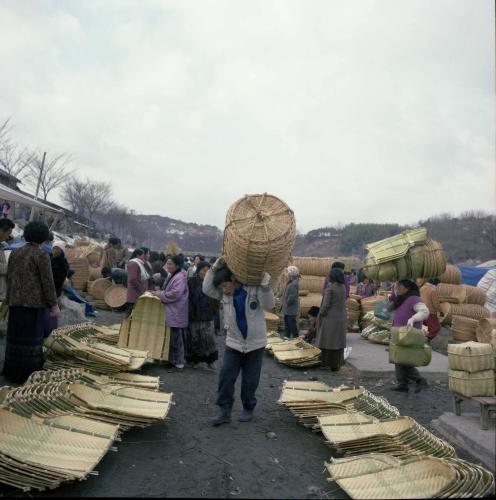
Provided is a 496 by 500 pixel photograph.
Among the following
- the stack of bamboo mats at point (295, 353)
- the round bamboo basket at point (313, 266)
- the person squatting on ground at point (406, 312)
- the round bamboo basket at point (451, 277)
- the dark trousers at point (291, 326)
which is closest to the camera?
the person squatting on ground at point (406, 312)

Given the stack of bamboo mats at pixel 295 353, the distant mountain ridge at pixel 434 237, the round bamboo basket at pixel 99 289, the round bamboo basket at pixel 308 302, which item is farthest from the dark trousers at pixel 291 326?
the distant mountain ridge at pixel 434 237

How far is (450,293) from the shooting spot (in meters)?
12.8

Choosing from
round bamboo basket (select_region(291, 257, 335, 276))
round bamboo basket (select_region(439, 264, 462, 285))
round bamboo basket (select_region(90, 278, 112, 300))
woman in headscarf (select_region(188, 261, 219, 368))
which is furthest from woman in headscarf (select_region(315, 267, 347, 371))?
round bamboo basket (select_region(90, 278, 112, 300))

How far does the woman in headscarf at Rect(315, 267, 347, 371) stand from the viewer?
299 inches

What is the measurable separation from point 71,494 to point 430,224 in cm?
4885

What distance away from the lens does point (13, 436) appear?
11.1 ft

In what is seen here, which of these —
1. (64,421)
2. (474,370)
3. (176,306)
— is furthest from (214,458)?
(176,306)

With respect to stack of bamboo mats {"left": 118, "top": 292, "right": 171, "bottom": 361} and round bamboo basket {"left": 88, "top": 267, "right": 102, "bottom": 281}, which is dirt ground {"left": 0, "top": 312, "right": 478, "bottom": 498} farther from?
round bamboo basket {"left": 88, "top": 267, "right": 102, "bottom": 281}

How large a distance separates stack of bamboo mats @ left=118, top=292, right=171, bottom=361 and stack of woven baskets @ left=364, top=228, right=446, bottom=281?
313 centimetres

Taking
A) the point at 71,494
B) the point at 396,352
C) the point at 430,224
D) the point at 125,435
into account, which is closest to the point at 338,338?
the point at 396,352

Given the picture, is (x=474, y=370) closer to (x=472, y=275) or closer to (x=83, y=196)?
(x=472, y=275)

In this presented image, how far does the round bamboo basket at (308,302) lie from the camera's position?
13.0 m

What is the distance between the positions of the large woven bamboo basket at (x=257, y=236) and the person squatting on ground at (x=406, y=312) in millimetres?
2560

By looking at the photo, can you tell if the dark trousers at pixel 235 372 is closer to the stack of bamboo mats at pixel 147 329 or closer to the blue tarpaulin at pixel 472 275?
the stack of bamboo mats at pixel 147 329
